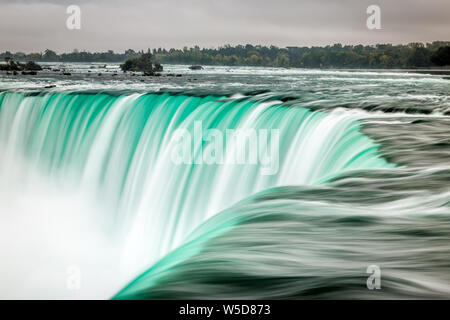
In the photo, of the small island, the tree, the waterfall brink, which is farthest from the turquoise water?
the small island

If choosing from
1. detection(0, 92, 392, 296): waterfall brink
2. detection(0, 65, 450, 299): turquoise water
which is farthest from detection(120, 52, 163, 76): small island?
detection(0, 92, 392, 296): waterfall brink

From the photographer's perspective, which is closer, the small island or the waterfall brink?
the waterfall brink

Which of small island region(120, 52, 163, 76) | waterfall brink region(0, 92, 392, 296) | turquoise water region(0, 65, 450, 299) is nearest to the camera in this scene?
turquoise water region(0, 65, 450, 299)

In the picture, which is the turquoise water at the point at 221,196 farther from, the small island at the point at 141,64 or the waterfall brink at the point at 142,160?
the small island at the point at 141,64

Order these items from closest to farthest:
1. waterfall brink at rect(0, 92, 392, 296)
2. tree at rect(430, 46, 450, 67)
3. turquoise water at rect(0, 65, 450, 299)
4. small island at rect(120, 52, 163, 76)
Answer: turquoise water at rect(0, 65, 450, 299) < waterfall brink at rect(0, 92, 392, 296) < tree at rect(430, 46, 450, 67) < small island at rect(120, 52, 163, 76)

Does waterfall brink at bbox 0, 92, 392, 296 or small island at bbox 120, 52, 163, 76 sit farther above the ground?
small island at bbox 120, 52, 163, 76

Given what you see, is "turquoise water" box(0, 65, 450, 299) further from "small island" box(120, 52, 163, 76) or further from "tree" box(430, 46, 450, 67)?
"small island" box(120, 52, 163, 76)

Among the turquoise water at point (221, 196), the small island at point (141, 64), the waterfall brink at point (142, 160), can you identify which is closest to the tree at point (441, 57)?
the small island at point (141, 64)
